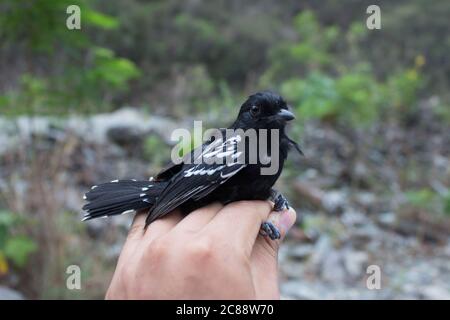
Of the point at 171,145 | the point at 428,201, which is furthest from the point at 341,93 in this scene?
the point at 171,145

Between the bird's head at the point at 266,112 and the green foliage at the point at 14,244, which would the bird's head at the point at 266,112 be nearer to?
the bird's head at the point at 266,112

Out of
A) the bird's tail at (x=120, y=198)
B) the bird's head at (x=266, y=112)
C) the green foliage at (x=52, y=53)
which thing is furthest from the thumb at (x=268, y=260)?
the green foliage at (x=52, y=53)

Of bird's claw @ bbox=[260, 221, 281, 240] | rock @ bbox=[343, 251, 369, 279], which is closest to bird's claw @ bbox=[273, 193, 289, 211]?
bird's claw @ bbox=[260, 221, 281, 240]

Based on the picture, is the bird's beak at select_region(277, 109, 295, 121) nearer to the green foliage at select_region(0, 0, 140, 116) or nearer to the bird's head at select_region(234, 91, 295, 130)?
the bird's head at select_region(234, 91, 295, 130)

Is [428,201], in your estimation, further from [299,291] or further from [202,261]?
[202,261]

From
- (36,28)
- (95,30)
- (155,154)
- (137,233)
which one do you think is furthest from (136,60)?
(137,233)

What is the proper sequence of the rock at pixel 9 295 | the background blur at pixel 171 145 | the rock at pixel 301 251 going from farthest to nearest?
the rock at pixel 301 251 → the background blur at pixel 171 145 → the rock at pixel 9 295
